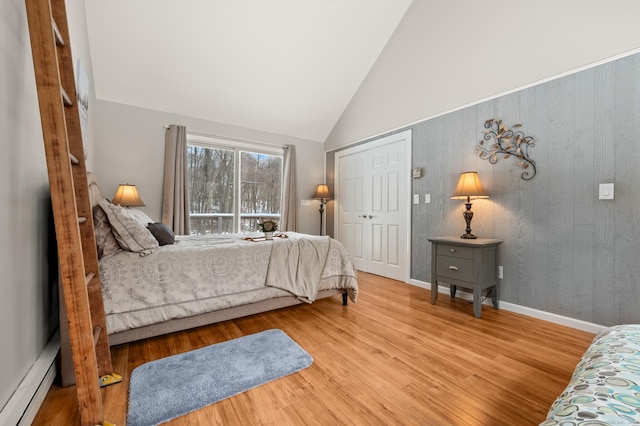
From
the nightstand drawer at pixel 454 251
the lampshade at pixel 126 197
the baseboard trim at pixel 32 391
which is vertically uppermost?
the lampshade at pixel 126 197

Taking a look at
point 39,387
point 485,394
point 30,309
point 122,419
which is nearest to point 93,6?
point 30,309

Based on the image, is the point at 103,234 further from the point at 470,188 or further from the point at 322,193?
the point at 322,193

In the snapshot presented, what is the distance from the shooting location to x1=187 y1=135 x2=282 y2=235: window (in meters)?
4.22

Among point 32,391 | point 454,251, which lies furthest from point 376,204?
point 32,391

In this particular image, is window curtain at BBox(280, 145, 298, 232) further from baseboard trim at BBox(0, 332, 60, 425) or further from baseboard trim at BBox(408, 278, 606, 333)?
baseboard trim at BBox(0, 332, 60, 425)

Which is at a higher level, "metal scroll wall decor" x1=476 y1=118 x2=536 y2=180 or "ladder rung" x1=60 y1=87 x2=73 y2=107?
"metal scroll wall decor" x1=476 y1=118 x2=536 y2=180

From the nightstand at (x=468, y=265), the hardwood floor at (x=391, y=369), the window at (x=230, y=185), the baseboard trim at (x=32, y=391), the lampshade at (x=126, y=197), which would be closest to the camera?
the baseboard trim at (x=32, y=391)

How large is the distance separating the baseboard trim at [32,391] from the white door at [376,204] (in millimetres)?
3421

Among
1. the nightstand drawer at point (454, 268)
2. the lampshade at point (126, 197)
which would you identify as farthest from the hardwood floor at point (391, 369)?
the lampshade at point (126, 197)

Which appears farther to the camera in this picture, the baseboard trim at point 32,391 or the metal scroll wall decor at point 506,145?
the metal scroll wall decor at point 506,145

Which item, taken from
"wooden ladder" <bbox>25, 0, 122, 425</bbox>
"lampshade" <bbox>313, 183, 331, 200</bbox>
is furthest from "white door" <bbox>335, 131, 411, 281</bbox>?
"wooden ladder" <bbox>25, 0, 122, 425</bbox>

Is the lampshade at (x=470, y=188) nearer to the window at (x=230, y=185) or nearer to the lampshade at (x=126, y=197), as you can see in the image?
the window at (x=230, y=185)

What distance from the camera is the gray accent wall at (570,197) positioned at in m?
2.11

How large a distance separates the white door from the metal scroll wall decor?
3.22ft
